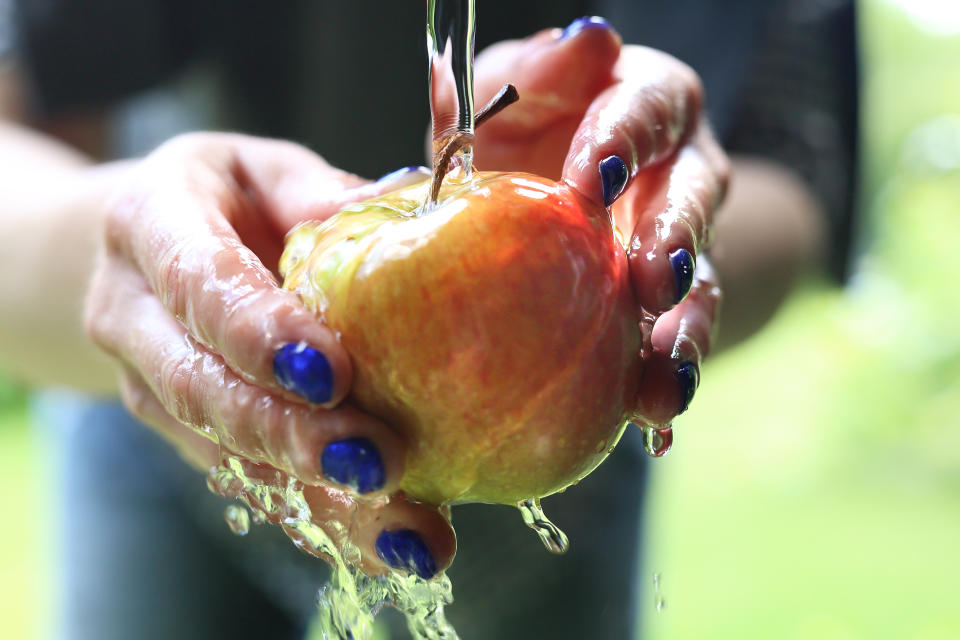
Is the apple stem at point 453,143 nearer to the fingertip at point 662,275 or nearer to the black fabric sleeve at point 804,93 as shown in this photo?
the fingertip at point 662,275

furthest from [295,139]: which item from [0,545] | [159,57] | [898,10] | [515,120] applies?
[898,10]

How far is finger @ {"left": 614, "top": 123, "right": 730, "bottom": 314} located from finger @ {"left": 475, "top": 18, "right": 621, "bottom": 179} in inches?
2.6

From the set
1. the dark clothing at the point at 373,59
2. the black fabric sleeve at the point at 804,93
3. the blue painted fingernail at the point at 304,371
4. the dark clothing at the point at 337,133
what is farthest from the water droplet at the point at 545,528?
the black fabric sleeve at the point at 804,93

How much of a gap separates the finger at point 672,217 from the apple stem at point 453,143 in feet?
0.33

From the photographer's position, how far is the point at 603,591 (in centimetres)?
112

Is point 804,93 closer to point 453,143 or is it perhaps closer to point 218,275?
point 453,143

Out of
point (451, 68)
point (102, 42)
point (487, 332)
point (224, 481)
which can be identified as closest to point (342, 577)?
point (224, 481)

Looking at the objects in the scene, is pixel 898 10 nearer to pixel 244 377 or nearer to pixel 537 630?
pixel 537 630

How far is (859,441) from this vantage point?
341 cm

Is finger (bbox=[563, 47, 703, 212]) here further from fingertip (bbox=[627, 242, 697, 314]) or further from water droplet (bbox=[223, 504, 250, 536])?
water droplet (bbox=[223, 504, 250, 536])

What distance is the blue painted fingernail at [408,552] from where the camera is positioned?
446 millimetres

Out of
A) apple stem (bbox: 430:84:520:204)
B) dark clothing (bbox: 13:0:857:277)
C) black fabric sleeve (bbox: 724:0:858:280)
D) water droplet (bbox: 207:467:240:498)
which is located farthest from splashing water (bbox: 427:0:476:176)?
black fabric sleeve (bbox: 724:0:858:280)

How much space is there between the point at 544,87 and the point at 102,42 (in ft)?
2.04

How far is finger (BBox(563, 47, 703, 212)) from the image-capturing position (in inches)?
19.7
